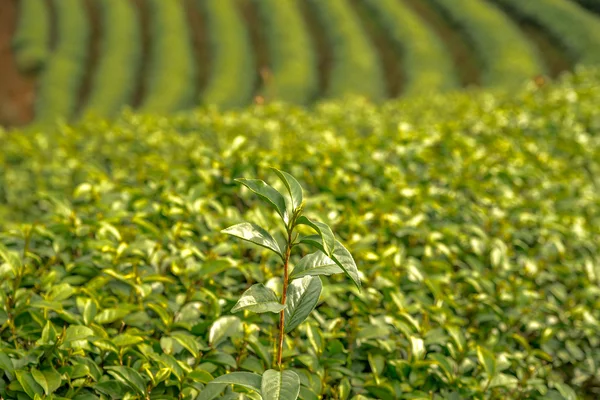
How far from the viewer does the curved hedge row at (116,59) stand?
22.4 m

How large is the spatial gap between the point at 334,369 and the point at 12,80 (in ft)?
84.4

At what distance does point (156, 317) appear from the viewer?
2.63 m

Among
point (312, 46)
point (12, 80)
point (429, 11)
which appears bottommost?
point (12, 80)

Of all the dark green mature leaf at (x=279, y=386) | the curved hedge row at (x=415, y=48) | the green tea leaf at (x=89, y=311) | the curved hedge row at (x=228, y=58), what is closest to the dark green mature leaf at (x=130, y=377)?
the green tea leaf at (x=89, y=311)

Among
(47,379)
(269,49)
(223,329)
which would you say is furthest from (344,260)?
(269,49)

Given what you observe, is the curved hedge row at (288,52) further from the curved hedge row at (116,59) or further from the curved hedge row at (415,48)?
the curved hedge row at (116,59)

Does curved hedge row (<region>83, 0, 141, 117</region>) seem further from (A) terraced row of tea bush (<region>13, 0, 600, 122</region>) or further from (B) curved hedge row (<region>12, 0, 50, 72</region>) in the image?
(B) curved hedge row (<region>12, 0, 50, 72</region>)

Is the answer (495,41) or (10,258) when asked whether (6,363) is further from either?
(495,41)

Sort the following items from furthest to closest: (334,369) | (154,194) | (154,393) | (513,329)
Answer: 1. (154,194)
2. (513,329)
3. (334,369)
4. (154,393)

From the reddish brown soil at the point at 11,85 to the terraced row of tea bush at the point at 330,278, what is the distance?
62.9 feet

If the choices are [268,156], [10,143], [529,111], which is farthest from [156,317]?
[529,111]

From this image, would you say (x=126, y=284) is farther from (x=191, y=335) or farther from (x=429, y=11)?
(x=429, y=11)

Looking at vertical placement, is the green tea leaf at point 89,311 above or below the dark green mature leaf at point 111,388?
below

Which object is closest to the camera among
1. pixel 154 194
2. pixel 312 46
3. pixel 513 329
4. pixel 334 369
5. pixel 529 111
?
pixel 334 369
